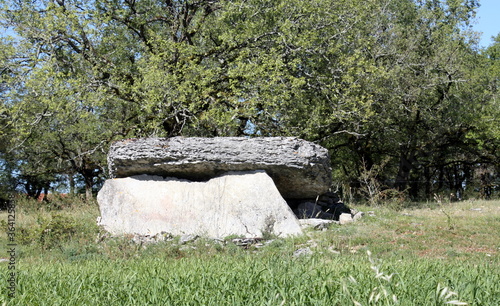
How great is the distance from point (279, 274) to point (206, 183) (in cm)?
847

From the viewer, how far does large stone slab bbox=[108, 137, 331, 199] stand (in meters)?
12.7

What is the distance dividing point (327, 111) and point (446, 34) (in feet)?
25.5

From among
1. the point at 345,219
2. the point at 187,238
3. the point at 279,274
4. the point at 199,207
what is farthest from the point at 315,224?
the point at 279,274

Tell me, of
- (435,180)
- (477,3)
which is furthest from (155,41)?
(435,180)

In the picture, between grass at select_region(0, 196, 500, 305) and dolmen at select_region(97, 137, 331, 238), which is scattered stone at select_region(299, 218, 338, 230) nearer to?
dolmen at select_region(97, 137, 331, 238)

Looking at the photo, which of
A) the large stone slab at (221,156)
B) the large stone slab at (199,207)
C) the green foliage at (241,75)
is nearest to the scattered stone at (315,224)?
the large stone slab at (199,207)

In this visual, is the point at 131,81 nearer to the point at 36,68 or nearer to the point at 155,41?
the point at 155,41

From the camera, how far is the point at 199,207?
12484mm

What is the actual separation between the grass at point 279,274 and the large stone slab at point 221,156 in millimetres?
2525

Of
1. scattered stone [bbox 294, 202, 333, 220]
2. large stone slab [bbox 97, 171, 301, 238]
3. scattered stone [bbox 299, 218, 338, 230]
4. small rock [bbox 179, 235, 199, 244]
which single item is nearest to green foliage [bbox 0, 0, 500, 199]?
scattered stone [bbox 294, 202, 333, 220]

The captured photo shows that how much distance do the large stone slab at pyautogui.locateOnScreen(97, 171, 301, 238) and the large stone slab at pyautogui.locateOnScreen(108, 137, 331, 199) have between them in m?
0.37

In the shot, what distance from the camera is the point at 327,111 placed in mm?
20344

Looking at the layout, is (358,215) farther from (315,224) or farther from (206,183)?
(206,183)

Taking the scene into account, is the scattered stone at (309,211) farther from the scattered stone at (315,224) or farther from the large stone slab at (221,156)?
the scattered stone at (315,224)
